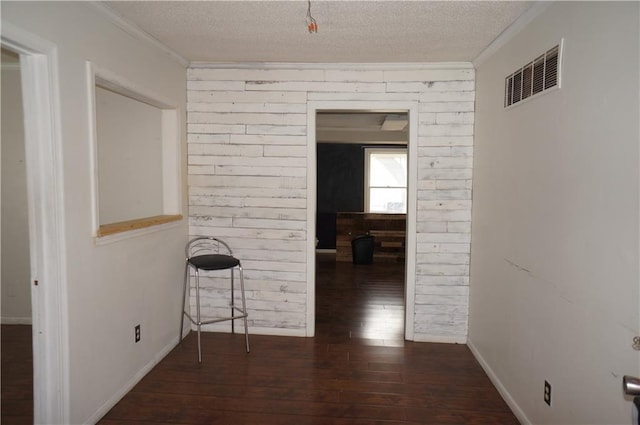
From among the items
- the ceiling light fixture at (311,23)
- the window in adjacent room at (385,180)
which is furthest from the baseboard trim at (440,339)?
the window in adjacent room at (385,180)

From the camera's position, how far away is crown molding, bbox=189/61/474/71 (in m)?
3.38

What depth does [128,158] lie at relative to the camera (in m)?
3.46

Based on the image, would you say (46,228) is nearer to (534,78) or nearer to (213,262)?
(213,262)

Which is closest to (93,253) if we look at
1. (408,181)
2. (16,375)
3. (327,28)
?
(16,375)

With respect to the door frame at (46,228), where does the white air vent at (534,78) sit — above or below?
above

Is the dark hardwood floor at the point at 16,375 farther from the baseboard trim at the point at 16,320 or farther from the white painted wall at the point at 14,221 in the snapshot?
the white painted wall at the point at 14,221

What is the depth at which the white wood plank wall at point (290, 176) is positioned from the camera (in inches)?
135

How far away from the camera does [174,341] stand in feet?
11.1

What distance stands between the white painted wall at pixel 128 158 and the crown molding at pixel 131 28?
50 cm

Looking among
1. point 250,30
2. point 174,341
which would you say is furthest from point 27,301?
point 250,30

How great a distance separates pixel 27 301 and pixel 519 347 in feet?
14.0

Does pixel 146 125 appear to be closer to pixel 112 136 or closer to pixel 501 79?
pixel 112 136

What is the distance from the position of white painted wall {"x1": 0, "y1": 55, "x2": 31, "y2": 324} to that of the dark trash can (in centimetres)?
471

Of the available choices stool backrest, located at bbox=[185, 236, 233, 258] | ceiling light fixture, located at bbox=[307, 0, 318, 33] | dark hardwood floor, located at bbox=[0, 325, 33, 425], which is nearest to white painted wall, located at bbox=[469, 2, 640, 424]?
ceiling light fixture, located at bbox=[307, 0, 318, 33]
